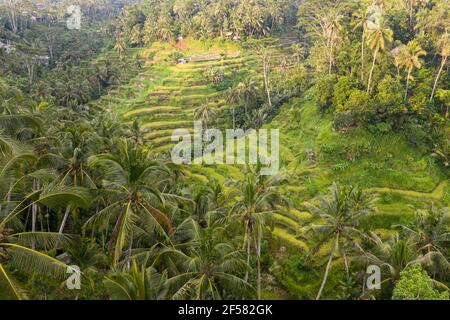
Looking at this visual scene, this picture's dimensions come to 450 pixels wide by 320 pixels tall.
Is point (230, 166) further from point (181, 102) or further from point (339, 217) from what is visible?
point (339, 217)

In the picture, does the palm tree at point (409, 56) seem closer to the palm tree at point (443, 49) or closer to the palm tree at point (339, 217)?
the palm tree at point (443, 49)

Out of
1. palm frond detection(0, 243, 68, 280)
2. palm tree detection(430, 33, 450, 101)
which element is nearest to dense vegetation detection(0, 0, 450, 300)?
palm frond detection(0, 243, 68, 280)

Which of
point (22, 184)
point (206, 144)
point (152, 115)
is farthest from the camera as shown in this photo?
point (152, 115)

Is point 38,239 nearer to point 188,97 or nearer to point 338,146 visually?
point 338,146

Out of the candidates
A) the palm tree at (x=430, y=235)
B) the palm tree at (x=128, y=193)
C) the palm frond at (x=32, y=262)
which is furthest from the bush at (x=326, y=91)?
the palm frond at (x=32, y=262)

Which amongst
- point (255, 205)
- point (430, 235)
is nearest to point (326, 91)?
point (430, 235)

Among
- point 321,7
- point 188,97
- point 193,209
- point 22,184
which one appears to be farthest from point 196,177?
point 321,7

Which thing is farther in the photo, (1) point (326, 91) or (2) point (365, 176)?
(1) point (326, 91)

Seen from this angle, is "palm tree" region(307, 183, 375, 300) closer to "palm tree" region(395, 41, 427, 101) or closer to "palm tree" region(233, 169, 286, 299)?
"palm tree" region(233, 169, 286, 299)
